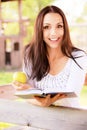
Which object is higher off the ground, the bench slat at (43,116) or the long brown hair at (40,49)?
the long brown hair at (40,49)

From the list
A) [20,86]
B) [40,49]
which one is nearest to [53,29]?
[40,49]

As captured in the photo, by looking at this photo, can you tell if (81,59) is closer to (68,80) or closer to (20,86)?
(68,80)

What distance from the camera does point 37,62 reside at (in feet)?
5.59

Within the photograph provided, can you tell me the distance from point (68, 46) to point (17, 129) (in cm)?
39

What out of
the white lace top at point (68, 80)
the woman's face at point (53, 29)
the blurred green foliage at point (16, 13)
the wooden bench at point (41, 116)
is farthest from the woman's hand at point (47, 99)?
the blurred green foliage at point (16, 13)

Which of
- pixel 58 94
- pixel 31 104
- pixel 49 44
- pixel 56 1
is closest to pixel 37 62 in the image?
pixel 49 44

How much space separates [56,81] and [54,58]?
0.37ft

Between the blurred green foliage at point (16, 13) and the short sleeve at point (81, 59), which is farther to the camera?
the blurred green foliage at point (16, 13)

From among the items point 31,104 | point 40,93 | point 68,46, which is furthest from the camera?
point 68,46

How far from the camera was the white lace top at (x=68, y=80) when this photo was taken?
159 cm

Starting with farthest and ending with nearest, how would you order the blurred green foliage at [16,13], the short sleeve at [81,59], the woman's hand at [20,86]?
1. the blurred green foliage at [16,13]
2. the short sleeve at [81,59]
3. the woman's hand at [20,86]

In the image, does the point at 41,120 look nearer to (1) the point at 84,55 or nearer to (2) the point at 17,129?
(2) the point at 17,129

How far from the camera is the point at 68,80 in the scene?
1604 millimetres

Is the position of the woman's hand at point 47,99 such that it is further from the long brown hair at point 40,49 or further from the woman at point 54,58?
the long brown hair at point 40,49
